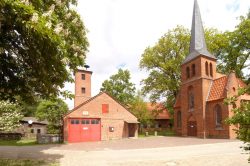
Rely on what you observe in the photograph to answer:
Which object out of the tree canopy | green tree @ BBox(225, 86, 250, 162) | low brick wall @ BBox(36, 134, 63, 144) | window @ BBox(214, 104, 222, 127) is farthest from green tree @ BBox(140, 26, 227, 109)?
green tree @ BBox(225, 86, 250, 162)

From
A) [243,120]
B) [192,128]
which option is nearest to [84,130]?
[192,128]

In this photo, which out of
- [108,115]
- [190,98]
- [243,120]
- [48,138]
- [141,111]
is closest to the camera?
[243,120]

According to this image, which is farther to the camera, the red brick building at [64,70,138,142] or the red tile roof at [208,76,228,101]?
the red brick building at [64,70,138,142]

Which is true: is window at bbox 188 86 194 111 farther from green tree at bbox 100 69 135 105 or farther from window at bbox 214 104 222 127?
green tree at bbox 100 69 135 105

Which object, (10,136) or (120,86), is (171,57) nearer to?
(120,86)

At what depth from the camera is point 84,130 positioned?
120ft

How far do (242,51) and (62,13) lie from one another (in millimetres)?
40201

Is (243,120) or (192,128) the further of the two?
(192,128)

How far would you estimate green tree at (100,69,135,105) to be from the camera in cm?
5907

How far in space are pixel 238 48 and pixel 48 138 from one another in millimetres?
32375

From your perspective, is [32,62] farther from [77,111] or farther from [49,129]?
[49,129]

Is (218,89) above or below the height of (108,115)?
above

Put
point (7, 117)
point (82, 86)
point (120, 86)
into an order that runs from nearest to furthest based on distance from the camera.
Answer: point (7, 117), point (82, 86), point (120, 86)

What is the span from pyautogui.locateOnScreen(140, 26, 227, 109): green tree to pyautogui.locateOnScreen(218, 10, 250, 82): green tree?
117 centimetres
